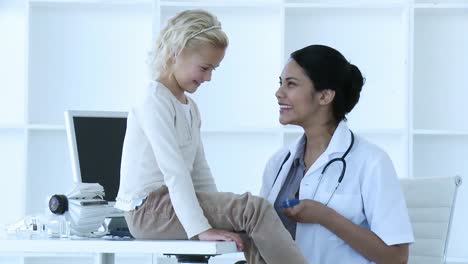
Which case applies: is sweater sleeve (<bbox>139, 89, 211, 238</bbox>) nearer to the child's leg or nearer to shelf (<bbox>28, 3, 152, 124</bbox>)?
the child's leg

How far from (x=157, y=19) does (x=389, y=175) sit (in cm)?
248

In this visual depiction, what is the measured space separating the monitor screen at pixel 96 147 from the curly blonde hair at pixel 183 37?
1.59 feet

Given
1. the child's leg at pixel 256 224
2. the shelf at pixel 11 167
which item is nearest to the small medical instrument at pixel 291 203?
the child's leg at pixel 256 224

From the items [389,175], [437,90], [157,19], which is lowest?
[389,175]

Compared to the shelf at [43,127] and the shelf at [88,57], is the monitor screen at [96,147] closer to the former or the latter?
the shelf at [43,127]

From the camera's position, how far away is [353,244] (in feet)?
8.72

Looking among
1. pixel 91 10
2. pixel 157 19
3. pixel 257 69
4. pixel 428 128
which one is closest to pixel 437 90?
pixel 428 128

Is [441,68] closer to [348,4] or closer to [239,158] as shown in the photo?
[348,4]

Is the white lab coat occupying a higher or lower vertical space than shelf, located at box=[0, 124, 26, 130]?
lower

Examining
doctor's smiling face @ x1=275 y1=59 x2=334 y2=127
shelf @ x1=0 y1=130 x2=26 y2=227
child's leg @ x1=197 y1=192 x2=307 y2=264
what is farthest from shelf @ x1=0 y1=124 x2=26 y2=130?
child's leg @ x1=197 y1=192 x2=307 y2=264

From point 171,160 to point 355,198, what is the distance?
620 mm

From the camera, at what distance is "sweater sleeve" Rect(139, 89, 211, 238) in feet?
7.44

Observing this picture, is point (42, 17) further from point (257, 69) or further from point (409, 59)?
point (409, 59)

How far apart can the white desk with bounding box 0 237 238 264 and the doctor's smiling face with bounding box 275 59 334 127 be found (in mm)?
688
